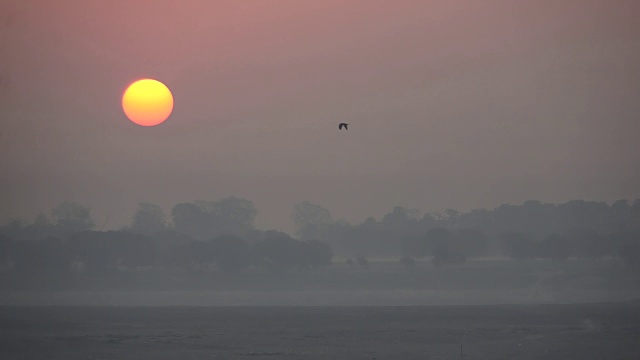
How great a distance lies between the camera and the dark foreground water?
74125 mm

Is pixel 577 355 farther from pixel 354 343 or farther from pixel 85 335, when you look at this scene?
pixel 85 335

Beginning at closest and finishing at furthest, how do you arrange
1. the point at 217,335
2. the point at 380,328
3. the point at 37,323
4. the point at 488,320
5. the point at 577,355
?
the point at 577,355 → the point at 217,335 → the point at 380,328 → the point at 37,323 → the point at 488,320

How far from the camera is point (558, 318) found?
403 feet

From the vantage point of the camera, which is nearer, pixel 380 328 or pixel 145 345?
pixel 145 345

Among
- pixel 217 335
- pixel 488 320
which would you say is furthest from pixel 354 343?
pixel 488 320

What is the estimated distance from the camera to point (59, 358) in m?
73.7

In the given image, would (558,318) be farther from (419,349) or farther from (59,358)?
(59,358)

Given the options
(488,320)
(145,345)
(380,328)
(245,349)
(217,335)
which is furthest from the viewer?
(488,320)

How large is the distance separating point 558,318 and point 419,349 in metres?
51.1

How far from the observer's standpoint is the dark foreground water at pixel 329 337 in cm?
7412

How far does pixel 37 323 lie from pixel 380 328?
47705 millimetres

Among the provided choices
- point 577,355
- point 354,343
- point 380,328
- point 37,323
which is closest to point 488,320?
point 380,328

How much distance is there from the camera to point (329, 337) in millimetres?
92688

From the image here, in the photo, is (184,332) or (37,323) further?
(37,323)
